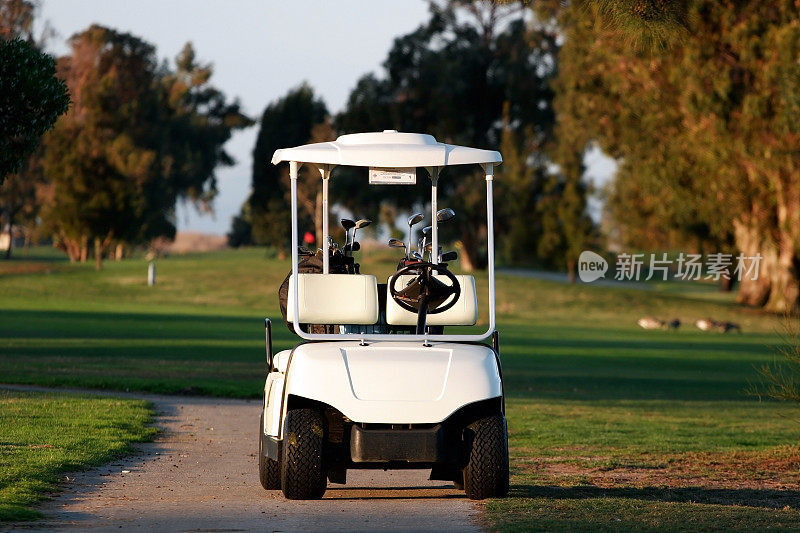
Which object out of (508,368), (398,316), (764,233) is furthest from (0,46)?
(764,233)

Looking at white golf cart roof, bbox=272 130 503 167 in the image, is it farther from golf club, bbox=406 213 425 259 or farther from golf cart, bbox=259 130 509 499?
golf club, bbox=406 213 425 259

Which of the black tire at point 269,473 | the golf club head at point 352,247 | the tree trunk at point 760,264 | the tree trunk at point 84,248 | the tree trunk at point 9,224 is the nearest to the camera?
the black tire at point 269,473

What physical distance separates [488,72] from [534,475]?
5390cm

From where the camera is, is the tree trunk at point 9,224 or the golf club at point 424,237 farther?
the tree trunk at point 9,224

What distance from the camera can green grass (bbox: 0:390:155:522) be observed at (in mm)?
8707

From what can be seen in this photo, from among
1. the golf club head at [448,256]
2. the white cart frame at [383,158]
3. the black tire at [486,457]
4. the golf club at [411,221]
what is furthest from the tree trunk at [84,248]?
the black tire at [486,457]

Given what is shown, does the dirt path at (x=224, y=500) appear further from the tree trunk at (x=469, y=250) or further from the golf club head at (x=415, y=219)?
the tree trunk at (x=469, y=250)

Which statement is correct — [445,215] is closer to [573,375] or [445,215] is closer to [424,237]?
[424,237]

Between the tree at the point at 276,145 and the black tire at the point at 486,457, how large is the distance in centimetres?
7180

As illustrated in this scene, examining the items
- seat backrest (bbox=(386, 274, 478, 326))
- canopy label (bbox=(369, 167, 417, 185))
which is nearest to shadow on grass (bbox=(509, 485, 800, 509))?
seat backrest (bbox=(386, 274, 478, 326))

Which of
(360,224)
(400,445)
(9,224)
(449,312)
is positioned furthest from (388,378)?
(9,224)

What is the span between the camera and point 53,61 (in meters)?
15.9

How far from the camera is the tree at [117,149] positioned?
207ft

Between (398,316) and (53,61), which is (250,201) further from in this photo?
(398,316)
